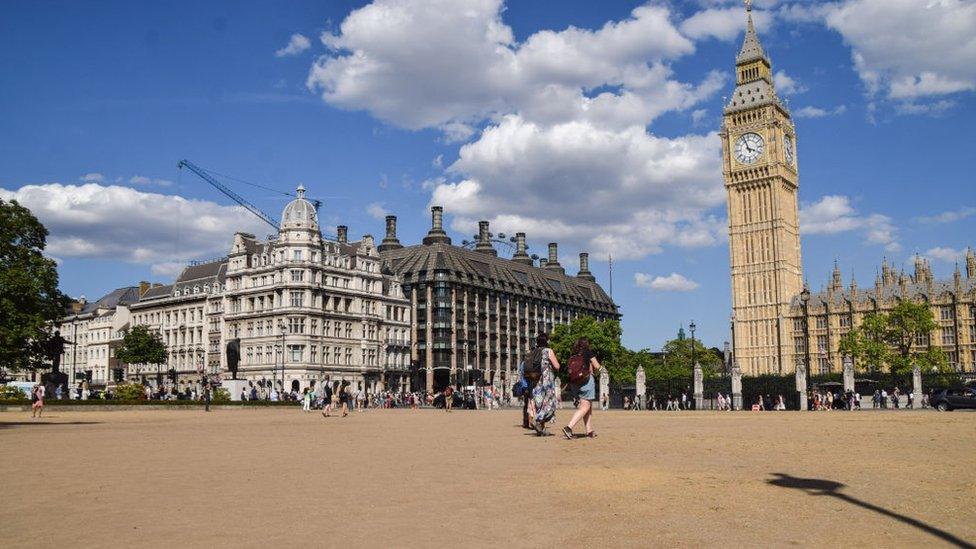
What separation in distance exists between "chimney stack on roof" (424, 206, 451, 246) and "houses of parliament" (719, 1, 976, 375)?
4550 centimetres

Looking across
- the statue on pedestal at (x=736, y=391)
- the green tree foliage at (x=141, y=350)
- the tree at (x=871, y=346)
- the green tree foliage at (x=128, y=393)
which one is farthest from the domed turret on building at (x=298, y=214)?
the tree at (x=871, y=346)

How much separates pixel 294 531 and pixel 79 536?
7.10 ft

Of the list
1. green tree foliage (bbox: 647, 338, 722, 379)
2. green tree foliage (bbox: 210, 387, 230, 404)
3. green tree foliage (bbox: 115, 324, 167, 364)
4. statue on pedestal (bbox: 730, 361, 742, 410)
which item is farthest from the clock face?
green tree foliage (bbox: 210, 387, 230, 404)

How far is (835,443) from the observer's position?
19328 mm

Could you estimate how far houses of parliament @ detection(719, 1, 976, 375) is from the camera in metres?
125

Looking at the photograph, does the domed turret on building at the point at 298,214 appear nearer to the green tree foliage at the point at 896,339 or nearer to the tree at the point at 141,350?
the tree at the point at 141,350

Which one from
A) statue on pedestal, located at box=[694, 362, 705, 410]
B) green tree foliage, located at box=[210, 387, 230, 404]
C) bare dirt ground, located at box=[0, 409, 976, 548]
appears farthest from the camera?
statue on pedestal, located at box=[694, 362, 705, 410]

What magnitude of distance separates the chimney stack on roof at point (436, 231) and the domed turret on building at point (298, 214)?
30.2 metres

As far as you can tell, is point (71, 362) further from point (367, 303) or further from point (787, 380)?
point (787, 380)

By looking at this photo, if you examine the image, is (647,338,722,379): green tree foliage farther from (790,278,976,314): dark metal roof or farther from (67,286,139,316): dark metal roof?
(67,286,139,316): dark metal roof

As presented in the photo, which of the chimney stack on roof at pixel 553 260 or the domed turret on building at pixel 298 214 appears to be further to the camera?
the chimney stack on roof at pixel 553 260

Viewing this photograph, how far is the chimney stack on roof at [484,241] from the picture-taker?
132875 millimetres

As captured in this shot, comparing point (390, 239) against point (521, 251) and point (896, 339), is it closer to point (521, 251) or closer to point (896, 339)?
point (521, 251)

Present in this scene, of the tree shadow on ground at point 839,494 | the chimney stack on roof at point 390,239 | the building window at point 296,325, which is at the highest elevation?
the chimney stack on roof at point 390,239
